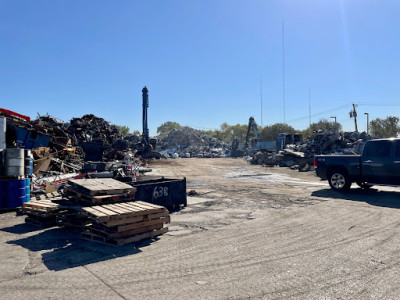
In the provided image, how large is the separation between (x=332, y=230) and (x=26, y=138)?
53.9 ft

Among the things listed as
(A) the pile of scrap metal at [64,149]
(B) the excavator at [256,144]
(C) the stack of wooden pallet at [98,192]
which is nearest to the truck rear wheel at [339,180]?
(A) the pile of scrap metal at [64,149]

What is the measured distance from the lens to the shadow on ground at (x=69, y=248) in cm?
509

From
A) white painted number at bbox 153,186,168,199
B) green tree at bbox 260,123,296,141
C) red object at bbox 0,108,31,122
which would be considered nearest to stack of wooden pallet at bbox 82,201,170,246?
white painted number at bbox 153,186,168,199

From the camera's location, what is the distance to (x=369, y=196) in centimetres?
1104

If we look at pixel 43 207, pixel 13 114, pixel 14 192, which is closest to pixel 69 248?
pixel 43 207

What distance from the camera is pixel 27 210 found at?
7.73 metres

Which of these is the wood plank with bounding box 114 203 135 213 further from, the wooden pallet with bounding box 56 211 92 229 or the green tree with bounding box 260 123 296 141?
the green tree with bounding box 260 123 296 141

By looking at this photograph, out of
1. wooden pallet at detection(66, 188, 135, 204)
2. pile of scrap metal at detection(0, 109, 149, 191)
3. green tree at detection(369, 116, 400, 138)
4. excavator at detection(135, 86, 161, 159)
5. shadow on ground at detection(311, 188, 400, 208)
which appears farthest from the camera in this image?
green tree at detection(369, 116, 400, 138)

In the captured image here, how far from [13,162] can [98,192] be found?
417 cm

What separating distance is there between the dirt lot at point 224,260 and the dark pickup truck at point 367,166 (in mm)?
2786

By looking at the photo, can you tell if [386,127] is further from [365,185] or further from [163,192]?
[163,192]

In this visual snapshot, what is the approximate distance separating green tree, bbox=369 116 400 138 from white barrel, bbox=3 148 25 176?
5772 centimetres

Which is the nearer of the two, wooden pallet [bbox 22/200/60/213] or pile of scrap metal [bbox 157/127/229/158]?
wooden pallet [bbox 22/200/60/213]

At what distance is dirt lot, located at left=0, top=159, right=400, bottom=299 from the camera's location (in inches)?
156
